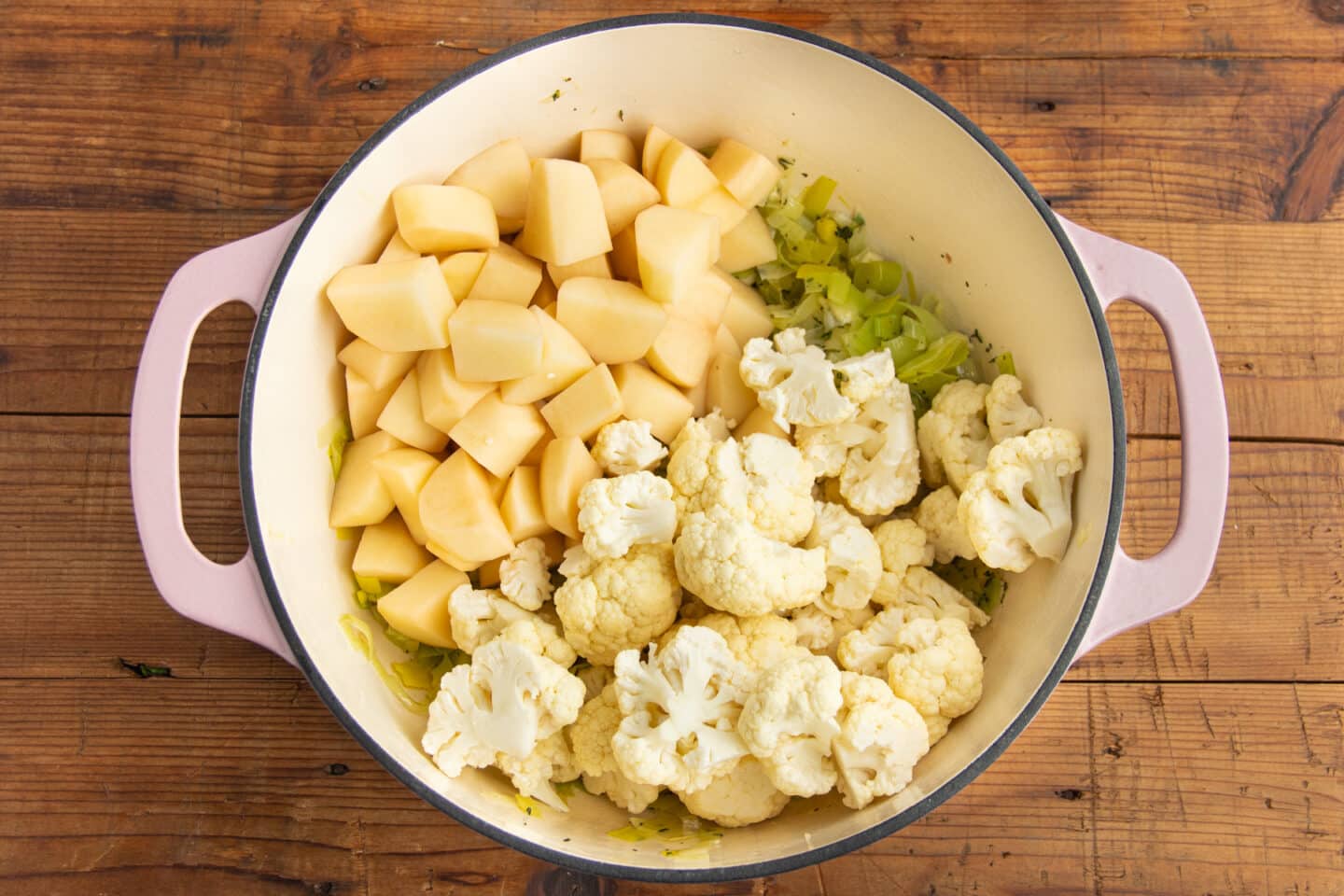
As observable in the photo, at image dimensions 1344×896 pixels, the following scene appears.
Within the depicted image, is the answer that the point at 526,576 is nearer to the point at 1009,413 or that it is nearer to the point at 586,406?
the point at 586,406

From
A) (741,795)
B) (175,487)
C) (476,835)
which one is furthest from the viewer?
(476,835)

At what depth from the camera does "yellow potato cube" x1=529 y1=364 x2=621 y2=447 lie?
1397 millimetres

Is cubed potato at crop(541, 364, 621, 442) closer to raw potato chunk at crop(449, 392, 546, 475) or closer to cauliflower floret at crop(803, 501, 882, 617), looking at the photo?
raw potato chunk at crop(449, 392, 546, 475)

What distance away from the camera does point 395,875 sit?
1541 mm

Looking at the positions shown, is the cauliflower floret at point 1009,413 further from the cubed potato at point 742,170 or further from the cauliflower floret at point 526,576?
the cauliflower floret at point 526,576

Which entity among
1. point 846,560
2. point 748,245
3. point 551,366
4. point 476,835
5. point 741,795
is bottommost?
point 476,835

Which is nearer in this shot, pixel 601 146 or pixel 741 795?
pixel 741 795

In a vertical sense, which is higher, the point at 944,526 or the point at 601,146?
the point at 601,146

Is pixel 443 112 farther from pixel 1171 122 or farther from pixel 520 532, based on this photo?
pixel 1171 122

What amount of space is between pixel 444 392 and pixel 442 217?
9.5 inches

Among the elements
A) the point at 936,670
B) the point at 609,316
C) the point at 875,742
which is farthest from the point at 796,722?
the point at 609,316

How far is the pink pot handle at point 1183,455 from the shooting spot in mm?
1192

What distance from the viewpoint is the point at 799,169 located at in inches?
62.0

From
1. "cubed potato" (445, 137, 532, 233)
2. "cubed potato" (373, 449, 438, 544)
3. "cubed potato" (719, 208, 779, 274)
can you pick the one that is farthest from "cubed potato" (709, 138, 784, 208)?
"cubed potato" (373, 449, 438, 544)
